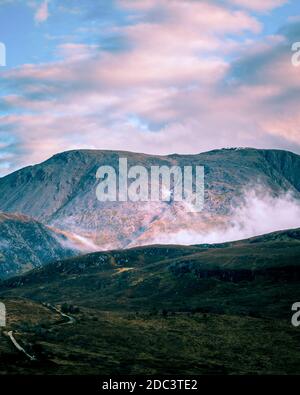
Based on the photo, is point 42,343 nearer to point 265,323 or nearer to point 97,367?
point 97,367

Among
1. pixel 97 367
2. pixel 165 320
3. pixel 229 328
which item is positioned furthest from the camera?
pixel 165 320

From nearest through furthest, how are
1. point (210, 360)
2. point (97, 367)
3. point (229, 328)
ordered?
point (97, 367) < point (210, 360) < point (229, 328)

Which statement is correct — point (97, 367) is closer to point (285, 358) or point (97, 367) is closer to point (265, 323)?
point (285, 358)

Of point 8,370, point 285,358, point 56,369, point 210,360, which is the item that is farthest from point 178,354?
point 8,370

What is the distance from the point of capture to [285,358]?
454 feet

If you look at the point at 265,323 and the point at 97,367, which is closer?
the point at 97,367

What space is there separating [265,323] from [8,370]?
116664mm
